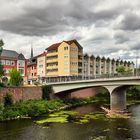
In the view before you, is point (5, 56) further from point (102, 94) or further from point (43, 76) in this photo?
point (102, 94)

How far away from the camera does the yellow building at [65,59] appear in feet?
373

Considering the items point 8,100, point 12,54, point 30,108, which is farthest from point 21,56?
point 30,108

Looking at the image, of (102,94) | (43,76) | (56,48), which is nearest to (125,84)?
(102,94)

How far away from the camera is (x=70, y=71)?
114438mm

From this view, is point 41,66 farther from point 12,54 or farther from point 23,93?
point 23,93

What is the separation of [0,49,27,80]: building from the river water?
48213 millimetres

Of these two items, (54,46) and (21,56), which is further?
(54,46)

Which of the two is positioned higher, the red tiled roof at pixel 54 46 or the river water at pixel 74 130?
the red tiled roof at pixel 54 46

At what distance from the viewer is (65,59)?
114 meters

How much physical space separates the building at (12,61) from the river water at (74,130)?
48213mm

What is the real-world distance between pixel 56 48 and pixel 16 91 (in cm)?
4506

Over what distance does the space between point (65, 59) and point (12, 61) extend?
18.7 metres

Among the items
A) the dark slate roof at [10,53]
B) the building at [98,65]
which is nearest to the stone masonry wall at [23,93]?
the dark slate roof at [10,53]

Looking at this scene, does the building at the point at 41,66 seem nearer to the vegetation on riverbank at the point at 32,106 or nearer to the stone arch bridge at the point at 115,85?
the vegetation on riverbank at the point at 32,106
